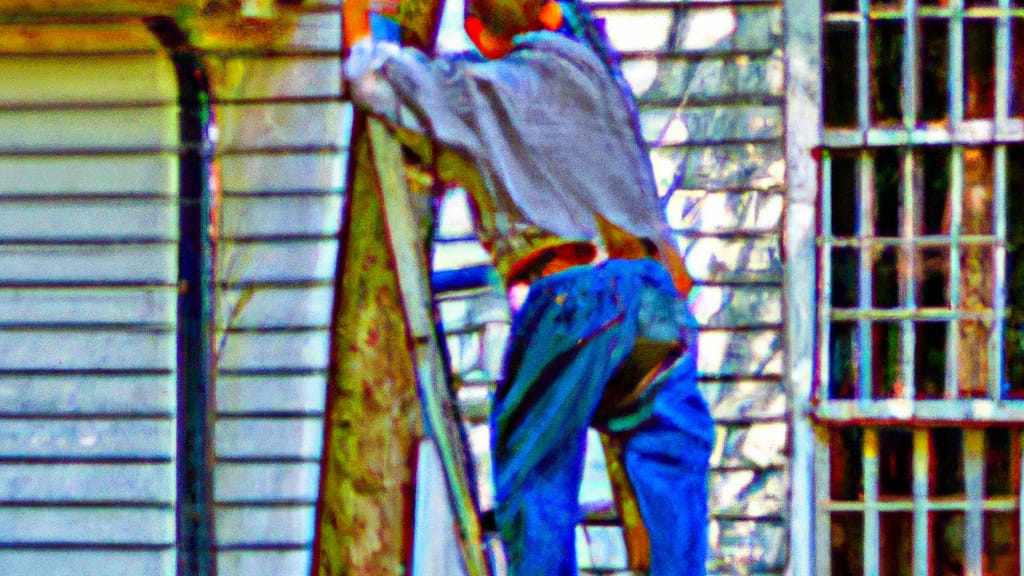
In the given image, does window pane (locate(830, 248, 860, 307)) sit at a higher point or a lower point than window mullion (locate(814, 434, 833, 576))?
higher

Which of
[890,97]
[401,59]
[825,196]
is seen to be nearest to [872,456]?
[825,196]

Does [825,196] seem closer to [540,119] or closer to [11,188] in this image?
[540,119]

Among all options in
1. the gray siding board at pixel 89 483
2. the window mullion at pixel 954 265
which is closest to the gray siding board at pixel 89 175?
the gray siding board at pixel 89 483

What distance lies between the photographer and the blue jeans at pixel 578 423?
3809 mm

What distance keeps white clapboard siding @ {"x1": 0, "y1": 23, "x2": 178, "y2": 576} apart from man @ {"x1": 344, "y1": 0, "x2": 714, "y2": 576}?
0.94m

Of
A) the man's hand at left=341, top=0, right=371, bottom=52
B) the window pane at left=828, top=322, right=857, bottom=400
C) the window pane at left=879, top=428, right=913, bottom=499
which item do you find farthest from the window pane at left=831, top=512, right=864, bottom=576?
the man's hand at left=341, top=0, right=371, bottom=52

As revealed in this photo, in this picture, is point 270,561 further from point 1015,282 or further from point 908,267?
point 1015,282

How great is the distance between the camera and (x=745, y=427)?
4391 mm

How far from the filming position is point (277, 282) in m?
4.43

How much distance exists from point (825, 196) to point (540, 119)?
115 centimetres

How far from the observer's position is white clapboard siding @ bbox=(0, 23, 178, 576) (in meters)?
4.50

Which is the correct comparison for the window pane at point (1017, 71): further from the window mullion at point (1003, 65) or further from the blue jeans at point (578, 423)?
the blue jeans at point (578, 423)

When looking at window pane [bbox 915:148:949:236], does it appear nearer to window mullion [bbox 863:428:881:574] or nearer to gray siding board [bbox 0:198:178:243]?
window mullion [bbox 863:428:881:574]

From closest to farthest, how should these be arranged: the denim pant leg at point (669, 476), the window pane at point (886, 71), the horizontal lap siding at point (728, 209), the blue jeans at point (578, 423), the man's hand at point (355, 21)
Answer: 1. the blue jeans at point (578, 423)
2. the denim pant leg at point (669, 476)
3. the man's hand at point (355, 21)
4. the horizontal lap siding at point (728, 209)
5. the window pane at point (886, 71)
